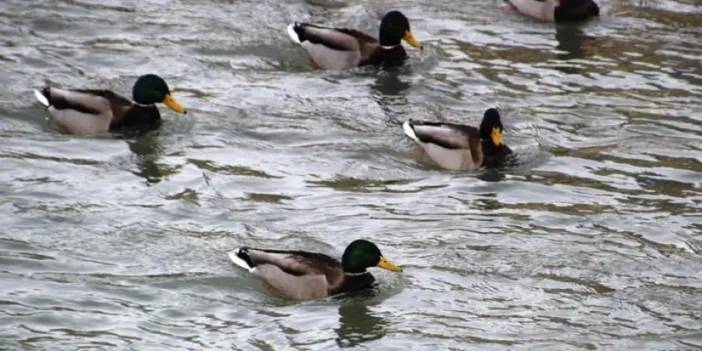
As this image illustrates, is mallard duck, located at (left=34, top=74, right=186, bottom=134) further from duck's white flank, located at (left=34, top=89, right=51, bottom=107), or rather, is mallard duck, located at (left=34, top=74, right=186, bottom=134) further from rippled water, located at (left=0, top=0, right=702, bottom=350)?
rippled water, located at (left=0, top=0, right=702, bottom=350)

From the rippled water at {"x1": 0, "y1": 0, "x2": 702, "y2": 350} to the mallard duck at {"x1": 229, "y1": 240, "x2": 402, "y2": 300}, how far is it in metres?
0.13

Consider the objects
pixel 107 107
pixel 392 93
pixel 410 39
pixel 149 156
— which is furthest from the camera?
pixel 410 39

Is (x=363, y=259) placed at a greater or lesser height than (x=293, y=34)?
lesser

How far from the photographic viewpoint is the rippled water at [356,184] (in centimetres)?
1348

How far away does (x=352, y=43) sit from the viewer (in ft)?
67.7

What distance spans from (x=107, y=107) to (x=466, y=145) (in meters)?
3.79

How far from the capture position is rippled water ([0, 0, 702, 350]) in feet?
44.2

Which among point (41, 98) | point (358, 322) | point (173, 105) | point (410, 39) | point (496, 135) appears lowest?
point (358, 322)

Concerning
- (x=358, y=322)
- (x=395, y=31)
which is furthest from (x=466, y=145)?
(x=358, y=322)

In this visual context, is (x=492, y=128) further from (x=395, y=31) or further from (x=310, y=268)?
(x=310, y=268)

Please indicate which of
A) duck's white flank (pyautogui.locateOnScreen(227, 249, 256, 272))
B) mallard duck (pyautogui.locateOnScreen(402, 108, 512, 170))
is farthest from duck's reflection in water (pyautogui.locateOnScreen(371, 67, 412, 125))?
duck's white flank (pyautogui.locateOnScreen(227, 249, 256, 272))

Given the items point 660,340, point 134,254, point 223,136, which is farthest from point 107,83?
point 660,340

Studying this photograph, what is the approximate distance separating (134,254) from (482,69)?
7.04 m

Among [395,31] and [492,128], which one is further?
[395,31]
